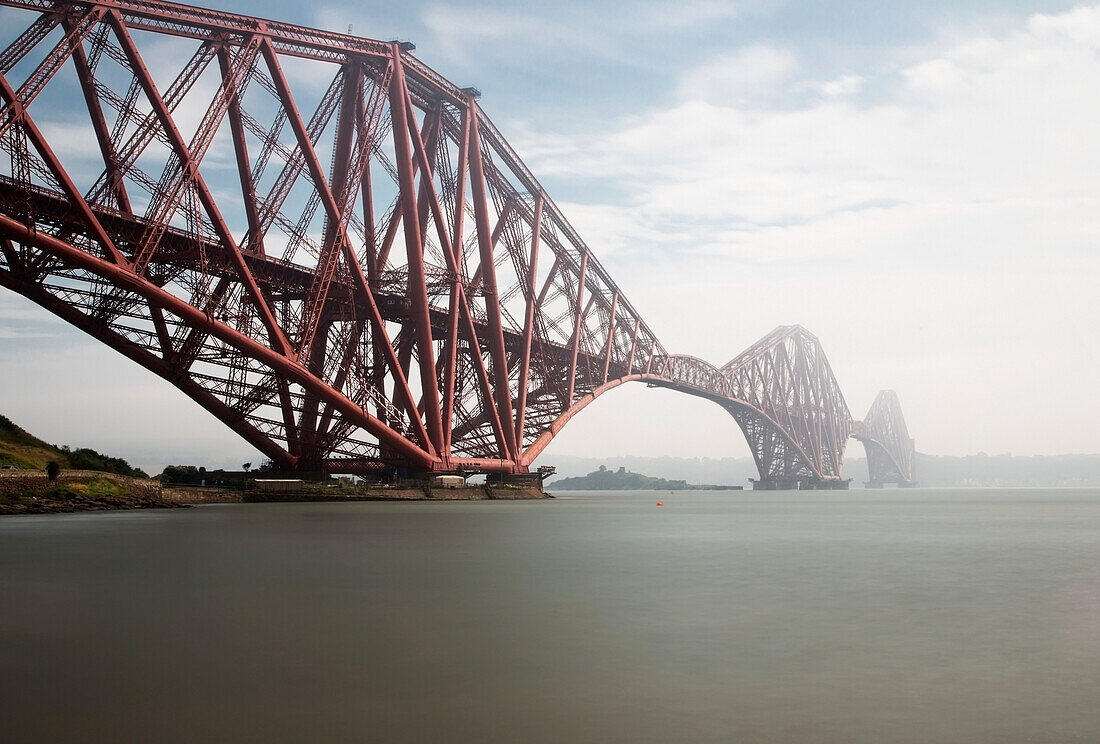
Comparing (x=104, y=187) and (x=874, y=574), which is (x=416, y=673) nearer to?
(x=874, y=574)

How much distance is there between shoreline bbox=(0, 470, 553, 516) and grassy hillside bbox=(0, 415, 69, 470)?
4.94 m

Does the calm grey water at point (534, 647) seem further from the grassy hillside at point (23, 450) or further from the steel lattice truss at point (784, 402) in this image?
the steel lattice truss at point (784, 402)

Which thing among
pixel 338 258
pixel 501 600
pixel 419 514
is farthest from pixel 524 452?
pixel 501 600

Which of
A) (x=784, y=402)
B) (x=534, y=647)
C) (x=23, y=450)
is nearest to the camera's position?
(x=534, y=647)

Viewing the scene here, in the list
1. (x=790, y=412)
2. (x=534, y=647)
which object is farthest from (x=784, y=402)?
(x=534, y=647)

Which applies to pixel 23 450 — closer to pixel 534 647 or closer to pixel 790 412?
pixel 534 647

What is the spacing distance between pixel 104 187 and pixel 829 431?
506ft

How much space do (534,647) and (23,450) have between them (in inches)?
2025

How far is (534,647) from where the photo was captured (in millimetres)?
10242

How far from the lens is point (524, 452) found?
233ft

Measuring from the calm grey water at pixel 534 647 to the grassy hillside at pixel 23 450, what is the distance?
32.4 meters

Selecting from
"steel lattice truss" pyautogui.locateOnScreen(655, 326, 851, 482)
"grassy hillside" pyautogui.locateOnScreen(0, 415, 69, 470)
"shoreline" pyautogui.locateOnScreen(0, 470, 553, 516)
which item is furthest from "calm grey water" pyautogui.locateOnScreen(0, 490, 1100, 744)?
"steel lattice truss" pyautogui.locateOnScreen(655, 326, 851, 482)

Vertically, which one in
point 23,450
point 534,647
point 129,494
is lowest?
point 534,647

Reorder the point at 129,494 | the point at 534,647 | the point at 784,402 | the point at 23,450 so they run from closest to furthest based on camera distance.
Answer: the point at 534,647
the point at 129,494
the point at 23,450
the point at 784,402
